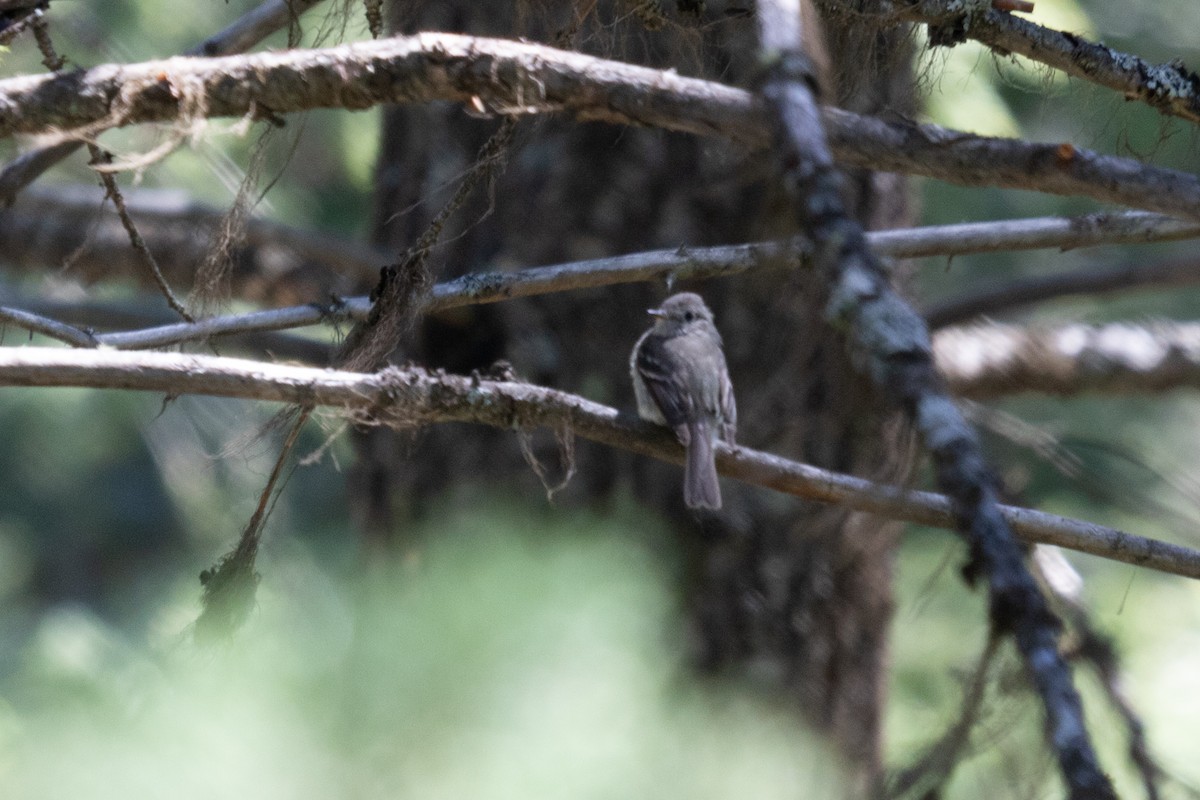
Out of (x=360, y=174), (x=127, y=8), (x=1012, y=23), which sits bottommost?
(x=1012, y=23)

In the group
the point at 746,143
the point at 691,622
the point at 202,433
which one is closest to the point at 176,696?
the point at 746,143

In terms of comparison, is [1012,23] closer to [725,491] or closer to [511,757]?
[511,757]

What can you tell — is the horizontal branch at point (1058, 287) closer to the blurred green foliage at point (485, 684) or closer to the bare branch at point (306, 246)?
the blurred green foliage at point (485, 684)

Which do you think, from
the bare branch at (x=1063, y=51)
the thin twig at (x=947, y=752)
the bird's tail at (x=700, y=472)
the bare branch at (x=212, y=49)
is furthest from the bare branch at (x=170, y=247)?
the thin twig at (x=947, y=752)

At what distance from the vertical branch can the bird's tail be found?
1.81m

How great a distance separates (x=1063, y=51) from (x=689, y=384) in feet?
6.02

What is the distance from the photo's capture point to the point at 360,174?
22.3 ft

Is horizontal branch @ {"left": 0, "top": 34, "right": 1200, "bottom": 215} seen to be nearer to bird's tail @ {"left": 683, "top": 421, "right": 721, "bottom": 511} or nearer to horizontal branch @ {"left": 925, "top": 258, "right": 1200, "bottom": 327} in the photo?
bird's tail @ {"left": 683, "top": 421, "right": 721, "bottom": 511}

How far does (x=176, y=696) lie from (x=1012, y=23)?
6.16ft

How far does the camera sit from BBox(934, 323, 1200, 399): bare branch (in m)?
4.97

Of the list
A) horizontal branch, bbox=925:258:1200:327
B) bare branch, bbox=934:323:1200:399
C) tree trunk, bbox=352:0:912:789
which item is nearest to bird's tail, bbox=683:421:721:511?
tree trunk, bbox=352:0:912:789

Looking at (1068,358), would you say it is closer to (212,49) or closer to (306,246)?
(306,246)

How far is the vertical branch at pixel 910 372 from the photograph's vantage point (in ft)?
3.76

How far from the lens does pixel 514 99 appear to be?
2.11 m
